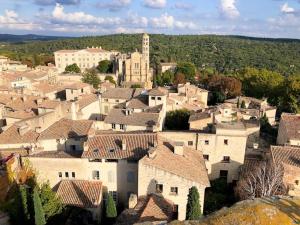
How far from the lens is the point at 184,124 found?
53625 millimetres

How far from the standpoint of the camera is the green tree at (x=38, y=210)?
26312mm

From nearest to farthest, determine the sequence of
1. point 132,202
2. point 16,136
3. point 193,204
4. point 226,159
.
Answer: point 193,204, point 132,202, point 226,159, point 16,136

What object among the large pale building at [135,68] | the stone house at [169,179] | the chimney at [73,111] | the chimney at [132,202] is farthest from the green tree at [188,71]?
the chimney at [132,202]

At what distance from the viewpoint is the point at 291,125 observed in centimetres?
4569

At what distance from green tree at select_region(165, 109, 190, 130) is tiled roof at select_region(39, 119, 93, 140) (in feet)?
54.9

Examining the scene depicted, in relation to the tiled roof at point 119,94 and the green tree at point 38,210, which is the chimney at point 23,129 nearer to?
the green tree at point 38,210

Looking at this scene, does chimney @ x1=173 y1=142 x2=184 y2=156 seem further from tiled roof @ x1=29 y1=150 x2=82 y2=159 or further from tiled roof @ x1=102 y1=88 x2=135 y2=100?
tiled roof @ x1=102 y1=88 x2=135 y2=100

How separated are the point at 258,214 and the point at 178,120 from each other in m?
45.0

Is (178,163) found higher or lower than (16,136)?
higher

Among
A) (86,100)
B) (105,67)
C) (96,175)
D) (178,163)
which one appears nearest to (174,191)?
(178,163)

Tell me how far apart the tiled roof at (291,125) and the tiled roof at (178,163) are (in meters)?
17.6

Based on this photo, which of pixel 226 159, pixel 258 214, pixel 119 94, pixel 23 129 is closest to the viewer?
pixel 258 214

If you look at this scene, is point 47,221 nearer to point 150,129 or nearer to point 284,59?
point 150,129

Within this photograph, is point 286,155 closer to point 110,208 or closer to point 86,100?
point 110,208
